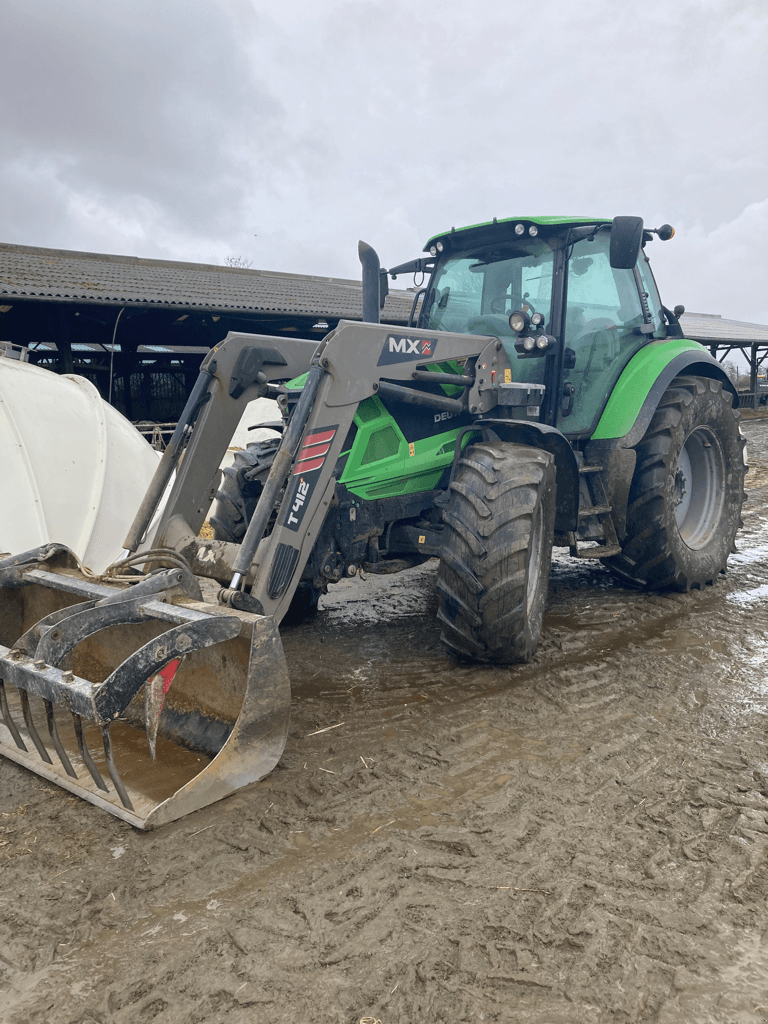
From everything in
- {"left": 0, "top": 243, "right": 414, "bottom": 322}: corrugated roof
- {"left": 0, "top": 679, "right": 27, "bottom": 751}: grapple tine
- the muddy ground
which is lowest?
the muddy ground

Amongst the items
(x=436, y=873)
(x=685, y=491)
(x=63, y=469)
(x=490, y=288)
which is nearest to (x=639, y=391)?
(x=490, y=288)

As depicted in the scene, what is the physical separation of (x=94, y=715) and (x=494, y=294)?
3466 mm

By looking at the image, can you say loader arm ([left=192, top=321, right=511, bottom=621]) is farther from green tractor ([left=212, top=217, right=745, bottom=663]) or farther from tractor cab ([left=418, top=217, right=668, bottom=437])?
tractor cab ([left=418, top=217, right=668, bottom=437])

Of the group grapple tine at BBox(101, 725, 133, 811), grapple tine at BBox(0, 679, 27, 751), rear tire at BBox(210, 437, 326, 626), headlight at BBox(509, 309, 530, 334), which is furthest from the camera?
rear tire at BBox(210, 437, 326, 626)

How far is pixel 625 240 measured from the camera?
3951 mm

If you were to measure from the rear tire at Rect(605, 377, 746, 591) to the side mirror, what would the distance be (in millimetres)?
1213

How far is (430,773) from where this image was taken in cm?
292

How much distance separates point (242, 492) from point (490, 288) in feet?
6.59

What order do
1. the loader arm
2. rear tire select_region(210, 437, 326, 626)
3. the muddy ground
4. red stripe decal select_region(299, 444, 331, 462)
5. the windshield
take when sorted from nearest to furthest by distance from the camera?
the muddy ground
the loader arm
red stripe decal select_region(299, 444, 331, 462)
rear tire select_region(210, 437, 326, 626)
the windshield

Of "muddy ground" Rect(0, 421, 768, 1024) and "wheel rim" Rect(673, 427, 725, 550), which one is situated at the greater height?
"wheel rim" Rect(673, 427, 725, 550)

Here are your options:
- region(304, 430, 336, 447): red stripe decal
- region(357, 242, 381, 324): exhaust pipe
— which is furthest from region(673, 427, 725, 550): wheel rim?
region(304, 430, 336, 447): red stripe decal

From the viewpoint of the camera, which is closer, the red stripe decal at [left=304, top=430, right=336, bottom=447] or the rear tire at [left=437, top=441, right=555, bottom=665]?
the red stripe decal at [left=304, top=430, right=336, bottom=447]

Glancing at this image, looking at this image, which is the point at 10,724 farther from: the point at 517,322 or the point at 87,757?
the point at 517,322

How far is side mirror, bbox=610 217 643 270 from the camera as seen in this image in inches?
155
